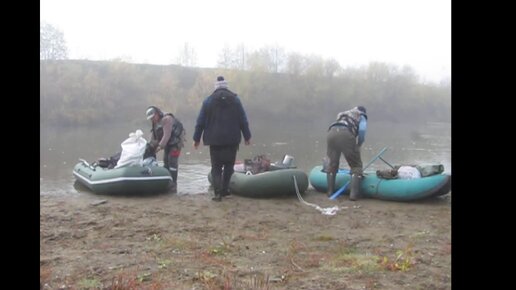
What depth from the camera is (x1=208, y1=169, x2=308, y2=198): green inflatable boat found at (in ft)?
21.8

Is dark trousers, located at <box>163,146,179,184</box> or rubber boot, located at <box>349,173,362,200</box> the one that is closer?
rubber boot, located at <box>349,173,362,200</box>

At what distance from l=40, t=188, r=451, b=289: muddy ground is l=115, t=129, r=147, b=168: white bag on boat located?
63 centimetres

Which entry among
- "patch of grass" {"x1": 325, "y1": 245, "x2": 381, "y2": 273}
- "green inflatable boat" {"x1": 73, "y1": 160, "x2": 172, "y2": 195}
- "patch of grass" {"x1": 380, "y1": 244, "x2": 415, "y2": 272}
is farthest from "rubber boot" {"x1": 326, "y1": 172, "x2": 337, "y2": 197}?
"patch of grass" {"x1": 380, "y1": 244, "x2": 415, "y2": 272}

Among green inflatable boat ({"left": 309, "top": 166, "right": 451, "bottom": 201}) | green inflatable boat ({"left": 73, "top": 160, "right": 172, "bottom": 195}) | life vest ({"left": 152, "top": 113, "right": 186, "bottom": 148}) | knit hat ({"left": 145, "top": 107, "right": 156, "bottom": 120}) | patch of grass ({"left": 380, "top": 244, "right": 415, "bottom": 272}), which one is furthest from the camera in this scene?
life vest ({"left": 152, "top": 113, "right": 186, "bottom": 148})

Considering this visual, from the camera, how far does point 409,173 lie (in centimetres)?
666

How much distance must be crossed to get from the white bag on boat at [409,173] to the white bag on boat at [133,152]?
3.78 meters

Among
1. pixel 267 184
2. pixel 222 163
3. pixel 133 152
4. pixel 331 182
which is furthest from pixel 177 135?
pixel 331 182

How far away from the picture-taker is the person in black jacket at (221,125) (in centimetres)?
647

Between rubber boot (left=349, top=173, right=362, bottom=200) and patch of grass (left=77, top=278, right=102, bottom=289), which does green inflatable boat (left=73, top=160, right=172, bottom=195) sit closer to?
rubber boot (left=349, top=173, right=362, bottom=200)

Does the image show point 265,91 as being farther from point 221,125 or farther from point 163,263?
point 163,263

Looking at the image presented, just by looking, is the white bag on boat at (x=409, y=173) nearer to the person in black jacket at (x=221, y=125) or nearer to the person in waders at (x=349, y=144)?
the person in waders at (x=349, y=144)

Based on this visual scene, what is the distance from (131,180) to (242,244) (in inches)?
120

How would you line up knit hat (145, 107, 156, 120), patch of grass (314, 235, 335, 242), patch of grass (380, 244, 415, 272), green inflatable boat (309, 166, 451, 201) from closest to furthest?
1. patch of grass (380, 244, 415, 272)
2. patch of grass (314, 235, 335, 242)
3. green inflatable boat (309, 166, 451, 201)
4. knit hat (145, 107, 156, 120)
